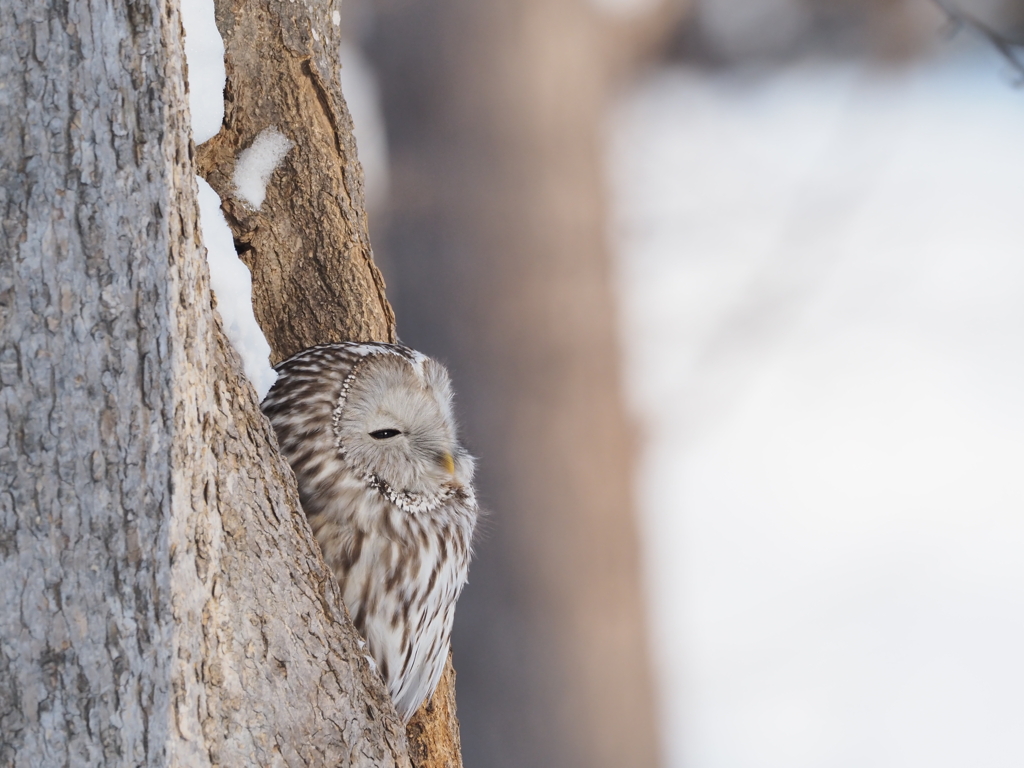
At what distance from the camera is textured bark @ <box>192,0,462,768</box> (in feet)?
5.04

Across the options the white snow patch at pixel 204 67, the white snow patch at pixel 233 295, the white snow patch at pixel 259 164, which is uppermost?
the white snow patch at pixel 204 67

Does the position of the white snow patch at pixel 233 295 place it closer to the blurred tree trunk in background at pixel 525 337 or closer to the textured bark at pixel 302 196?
the textured bark at pixel 302 196

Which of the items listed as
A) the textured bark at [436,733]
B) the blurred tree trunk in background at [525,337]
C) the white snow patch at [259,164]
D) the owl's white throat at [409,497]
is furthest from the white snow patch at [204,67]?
the blurred tree trunk in background at [525,337]

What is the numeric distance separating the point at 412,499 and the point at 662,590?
1641 millimetres

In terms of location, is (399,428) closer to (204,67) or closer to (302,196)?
(302,196)

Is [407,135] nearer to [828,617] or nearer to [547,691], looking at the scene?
[547,691]

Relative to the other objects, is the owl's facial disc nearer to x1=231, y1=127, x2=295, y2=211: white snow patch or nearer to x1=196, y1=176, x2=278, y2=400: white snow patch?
x1=196, y1=176, x2=278, y2=400: white snow patch

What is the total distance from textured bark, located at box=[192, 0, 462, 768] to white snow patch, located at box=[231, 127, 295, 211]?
1 cm

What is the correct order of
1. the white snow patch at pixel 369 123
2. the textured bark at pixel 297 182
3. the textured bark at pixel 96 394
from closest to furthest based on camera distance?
the textured bark at pixel 96 394, the textured bark at pixel 297 182, the white snow patch at pixel 369 123

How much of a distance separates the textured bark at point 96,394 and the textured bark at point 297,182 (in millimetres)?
760

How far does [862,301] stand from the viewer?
3066 millimetres

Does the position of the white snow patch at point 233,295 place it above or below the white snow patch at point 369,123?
below

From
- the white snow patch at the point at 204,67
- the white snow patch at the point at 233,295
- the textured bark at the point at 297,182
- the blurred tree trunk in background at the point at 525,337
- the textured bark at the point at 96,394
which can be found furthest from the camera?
the blurred tree trunk in background at the point at 525,337

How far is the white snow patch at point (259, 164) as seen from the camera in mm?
1541
